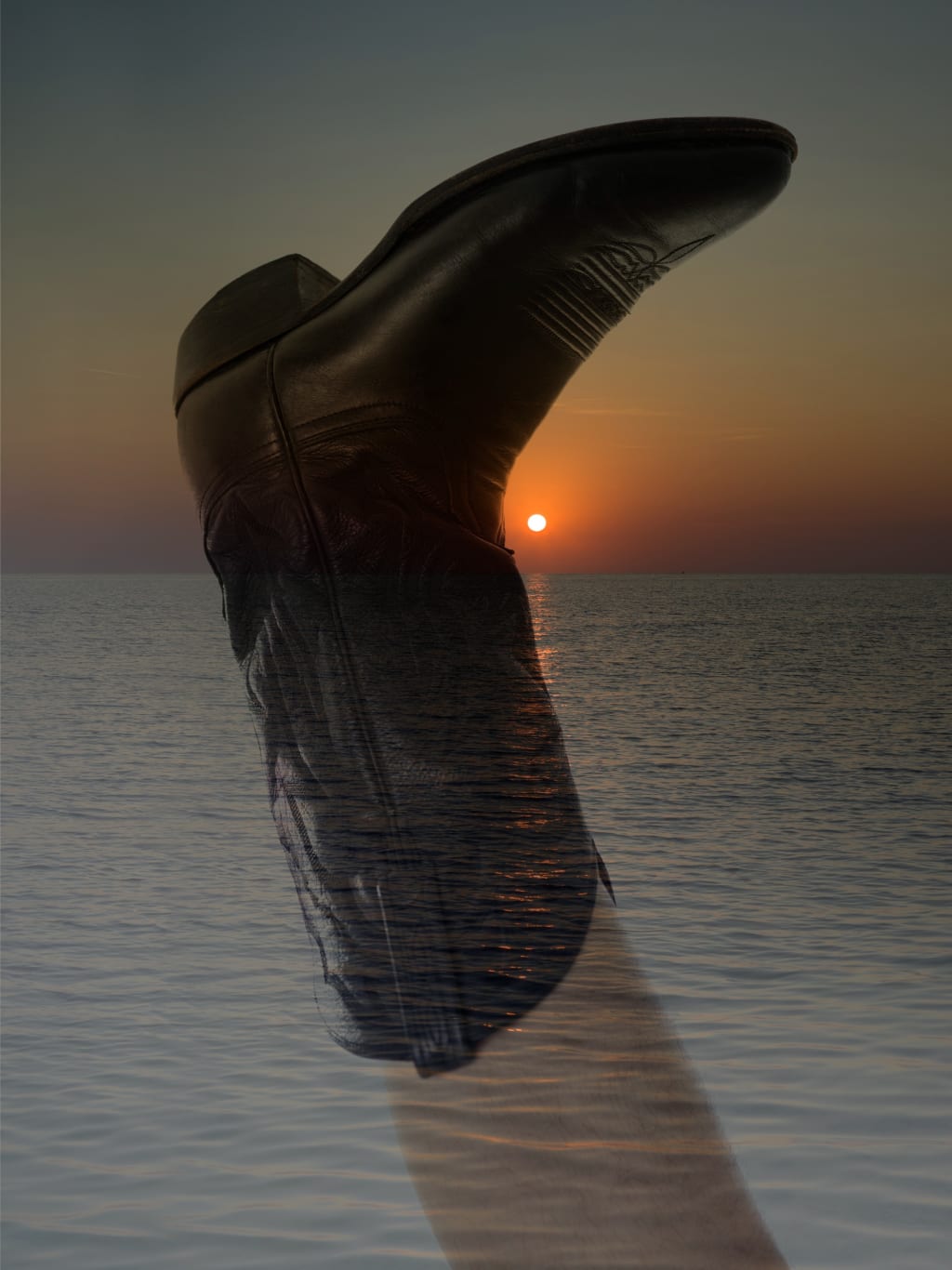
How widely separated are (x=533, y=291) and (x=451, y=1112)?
0.53 metres

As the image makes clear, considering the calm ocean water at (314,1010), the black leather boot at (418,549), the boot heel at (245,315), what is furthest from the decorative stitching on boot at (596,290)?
the calm ocean water at (314,1010)

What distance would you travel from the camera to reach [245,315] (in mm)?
610

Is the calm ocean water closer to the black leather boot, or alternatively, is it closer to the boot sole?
the black leather boot

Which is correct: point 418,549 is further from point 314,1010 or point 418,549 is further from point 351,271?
point 314,1010

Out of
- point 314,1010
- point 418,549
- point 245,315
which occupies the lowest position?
point 314,1010

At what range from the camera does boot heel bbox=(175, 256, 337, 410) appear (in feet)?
1.97

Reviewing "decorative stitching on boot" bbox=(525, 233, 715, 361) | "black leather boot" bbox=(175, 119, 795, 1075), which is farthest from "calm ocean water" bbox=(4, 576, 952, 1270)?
"decorative stitching on boot" bbox=(525, 233, 715, 361)

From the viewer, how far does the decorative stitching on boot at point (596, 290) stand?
0.56 meters

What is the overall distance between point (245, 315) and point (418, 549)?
155 millimetres

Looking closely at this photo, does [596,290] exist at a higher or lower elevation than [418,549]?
higher

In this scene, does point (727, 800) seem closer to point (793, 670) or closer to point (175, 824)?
point (175, 824)

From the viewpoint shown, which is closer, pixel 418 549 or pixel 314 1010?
pixel 418 549

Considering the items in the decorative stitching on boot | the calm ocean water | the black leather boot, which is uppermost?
the decorative stitching on boot

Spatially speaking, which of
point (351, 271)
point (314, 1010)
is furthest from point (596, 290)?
point (314, 1010)
